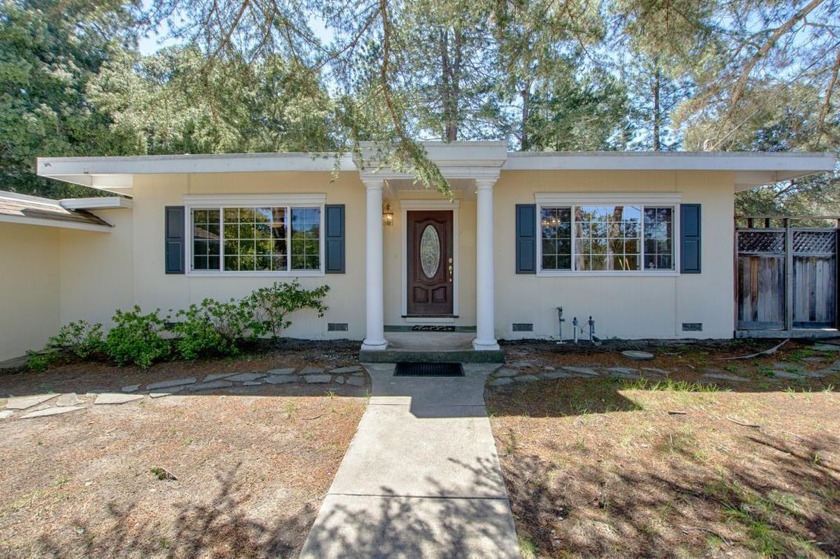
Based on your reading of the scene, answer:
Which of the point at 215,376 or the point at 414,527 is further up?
the point at 215,376

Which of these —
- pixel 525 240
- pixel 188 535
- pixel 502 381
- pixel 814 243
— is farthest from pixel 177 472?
pixel 814 243

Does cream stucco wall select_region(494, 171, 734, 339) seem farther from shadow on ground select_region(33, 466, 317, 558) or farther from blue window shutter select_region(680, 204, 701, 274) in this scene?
shadow on ground select_region(33, 466, 317, 558)

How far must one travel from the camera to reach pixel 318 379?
471 centimetres

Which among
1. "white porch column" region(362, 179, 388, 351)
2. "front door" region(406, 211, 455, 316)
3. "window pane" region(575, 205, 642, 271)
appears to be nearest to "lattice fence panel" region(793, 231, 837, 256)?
"window pane" region(575, 205, 642, 271)

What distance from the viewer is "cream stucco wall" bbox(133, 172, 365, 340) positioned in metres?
6.61

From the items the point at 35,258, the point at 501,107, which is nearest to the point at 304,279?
the point at 35,258

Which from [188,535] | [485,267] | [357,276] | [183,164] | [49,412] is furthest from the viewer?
[357,276]

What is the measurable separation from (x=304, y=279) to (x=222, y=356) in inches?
65.4

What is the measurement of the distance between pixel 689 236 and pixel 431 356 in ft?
14.9

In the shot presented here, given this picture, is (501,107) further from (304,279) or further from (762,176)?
(304,279)

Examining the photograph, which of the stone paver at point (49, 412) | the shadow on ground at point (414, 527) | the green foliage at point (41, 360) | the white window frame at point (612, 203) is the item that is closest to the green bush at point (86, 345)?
the green foliage at point (41, 360)

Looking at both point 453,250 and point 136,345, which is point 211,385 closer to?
point 136,345

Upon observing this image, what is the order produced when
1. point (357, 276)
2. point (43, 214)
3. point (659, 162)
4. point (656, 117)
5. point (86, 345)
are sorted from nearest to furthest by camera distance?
1. point (86, 345)
2. point (43, 214)
3. point (659, 162)
4. point (357, 276)
5. point (656, 117)

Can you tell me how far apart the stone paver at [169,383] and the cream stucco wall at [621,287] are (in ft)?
14.2
